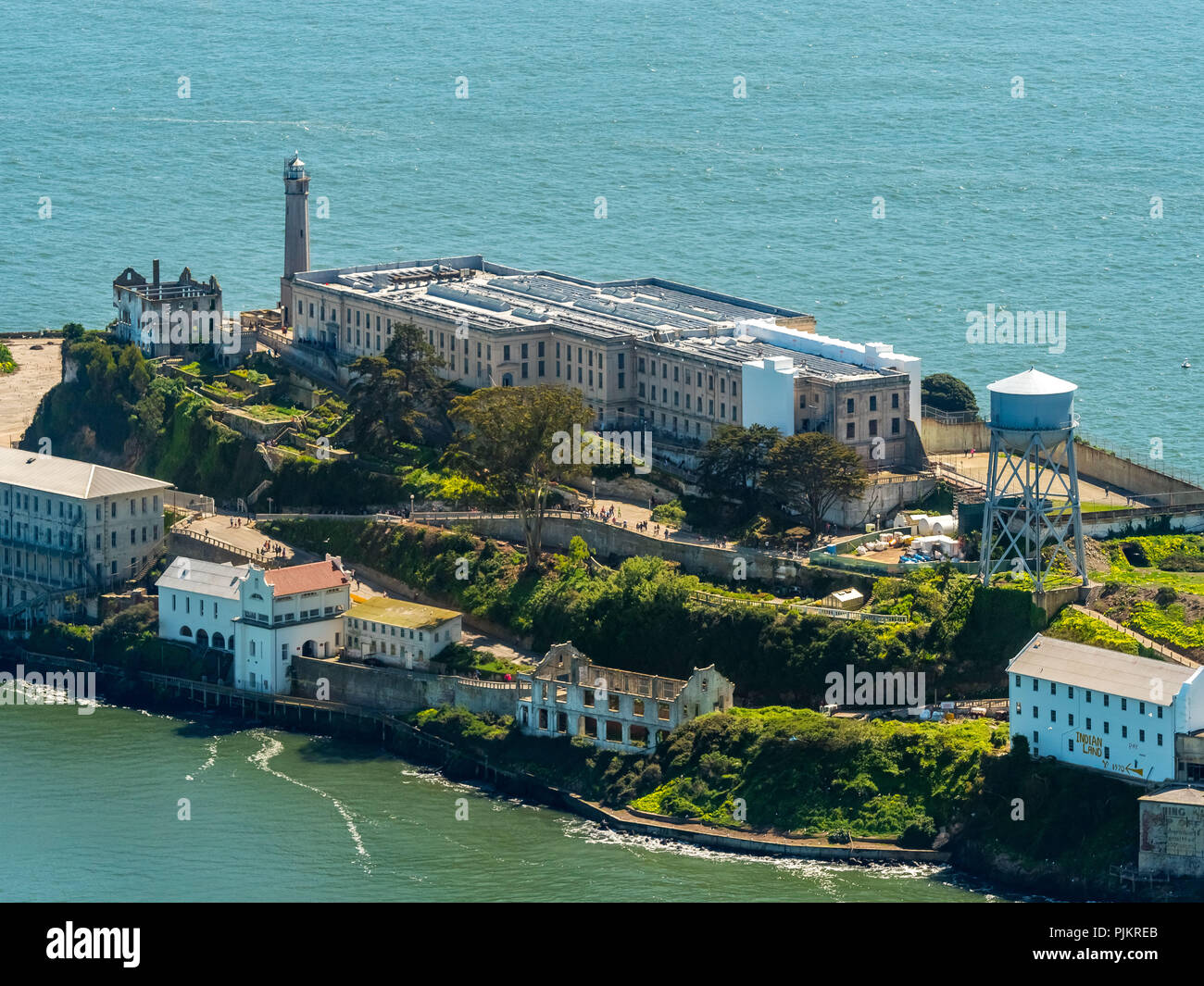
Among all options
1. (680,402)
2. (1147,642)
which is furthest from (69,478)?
(1147,642)

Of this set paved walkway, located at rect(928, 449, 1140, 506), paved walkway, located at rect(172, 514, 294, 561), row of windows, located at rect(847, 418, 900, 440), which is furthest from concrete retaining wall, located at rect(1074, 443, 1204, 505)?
paved walkway, located at rect(172, 514, 294, 561)

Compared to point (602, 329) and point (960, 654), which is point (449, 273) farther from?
point (960, 654)

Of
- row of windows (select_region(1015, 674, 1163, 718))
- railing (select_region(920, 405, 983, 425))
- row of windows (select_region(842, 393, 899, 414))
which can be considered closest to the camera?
row of windows (select_region(1015, 674, 1163, 718))

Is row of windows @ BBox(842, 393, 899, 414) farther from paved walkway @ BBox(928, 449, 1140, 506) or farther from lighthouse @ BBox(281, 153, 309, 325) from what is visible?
lighthouse @ BBox(281, 153, 309, 325)

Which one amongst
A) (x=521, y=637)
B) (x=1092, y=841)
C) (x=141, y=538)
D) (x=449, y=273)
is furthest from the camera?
(x=449, y=273)

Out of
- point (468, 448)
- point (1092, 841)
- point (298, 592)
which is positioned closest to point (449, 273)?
point (468, 448)

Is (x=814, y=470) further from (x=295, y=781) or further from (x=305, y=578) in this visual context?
(x=295, y=781)
